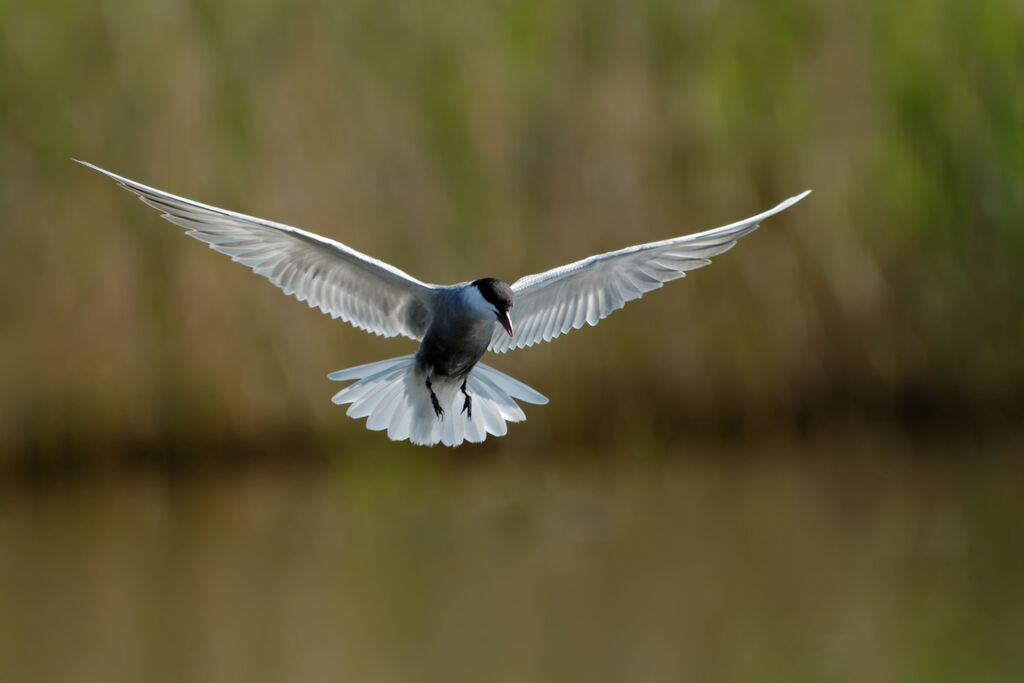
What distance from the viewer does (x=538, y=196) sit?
8320 millimetres

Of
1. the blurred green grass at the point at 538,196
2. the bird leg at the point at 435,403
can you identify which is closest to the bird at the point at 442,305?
the bird leg at the point at 435,403

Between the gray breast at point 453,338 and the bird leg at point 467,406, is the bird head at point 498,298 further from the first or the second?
the bird leg at point 467,406

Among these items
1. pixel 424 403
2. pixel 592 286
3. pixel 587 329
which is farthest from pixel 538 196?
pixel 424 403

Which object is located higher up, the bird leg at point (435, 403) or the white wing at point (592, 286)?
the white wing at point (592, 286)

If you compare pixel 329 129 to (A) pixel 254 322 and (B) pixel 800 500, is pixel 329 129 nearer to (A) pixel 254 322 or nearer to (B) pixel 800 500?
(A) pixel 254 322

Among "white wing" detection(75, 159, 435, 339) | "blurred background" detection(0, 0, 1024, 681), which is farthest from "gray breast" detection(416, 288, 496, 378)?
"blurred background" detection(0, 0, 1024, 681)

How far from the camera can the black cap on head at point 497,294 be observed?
3.95 meters

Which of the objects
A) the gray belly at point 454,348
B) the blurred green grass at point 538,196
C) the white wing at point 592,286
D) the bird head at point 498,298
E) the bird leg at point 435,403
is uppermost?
the blurred green grass at point 538,196

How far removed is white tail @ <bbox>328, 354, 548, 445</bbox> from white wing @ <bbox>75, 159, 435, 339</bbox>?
7.3 inches

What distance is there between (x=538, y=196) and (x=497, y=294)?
4439 millimetres

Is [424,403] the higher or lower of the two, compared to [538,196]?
lower

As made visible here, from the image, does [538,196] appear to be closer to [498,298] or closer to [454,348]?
[454,348]

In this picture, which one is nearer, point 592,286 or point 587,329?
point 592,286

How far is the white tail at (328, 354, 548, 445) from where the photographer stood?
4504 millimetres
